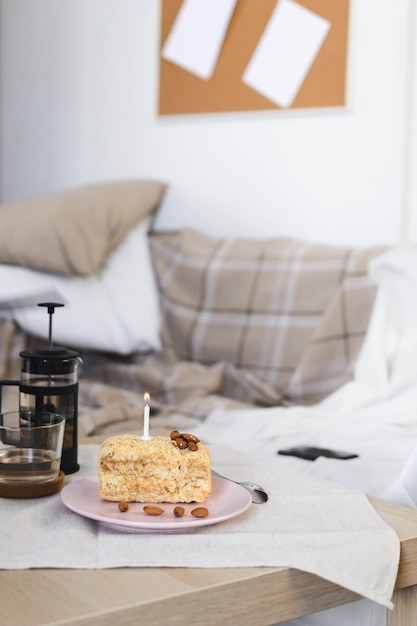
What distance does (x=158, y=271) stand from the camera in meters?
2.69

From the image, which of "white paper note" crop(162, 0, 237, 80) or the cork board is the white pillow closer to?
the cork board

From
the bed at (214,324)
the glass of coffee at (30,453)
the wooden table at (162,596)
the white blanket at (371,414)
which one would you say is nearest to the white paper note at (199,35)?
the bed at (214,324)

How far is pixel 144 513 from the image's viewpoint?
977mm

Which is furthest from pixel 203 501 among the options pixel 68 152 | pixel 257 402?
pixel 68 152

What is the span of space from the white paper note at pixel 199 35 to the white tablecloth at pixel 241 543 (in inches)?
79.8

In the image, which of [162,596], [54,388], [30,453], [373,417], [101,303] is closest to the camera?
[162,596]

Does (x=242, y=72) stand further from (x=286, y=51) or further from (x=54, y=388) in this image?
(x=54, y=388)

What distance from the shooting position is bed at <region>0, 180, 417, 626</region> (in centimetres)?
195

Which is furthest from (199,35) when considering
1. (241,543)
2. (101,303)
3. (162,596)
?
(162,596)

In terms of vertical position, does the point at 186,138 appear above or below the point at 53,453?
above

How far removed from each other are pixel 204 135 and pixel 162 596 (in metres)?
2.21

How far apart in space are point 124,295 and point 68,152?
101 cm

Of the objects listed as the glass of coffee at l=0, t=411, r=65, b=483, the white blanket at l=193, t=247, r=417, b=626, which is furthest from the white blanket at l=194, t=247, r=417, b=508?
the glass of coffee at l=0, t=411, r=65, b=483

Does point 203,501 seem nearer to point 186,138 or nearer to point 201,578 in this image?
point 201,578
